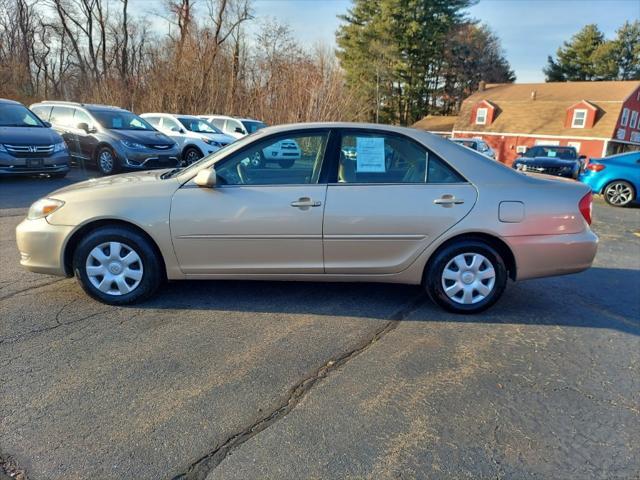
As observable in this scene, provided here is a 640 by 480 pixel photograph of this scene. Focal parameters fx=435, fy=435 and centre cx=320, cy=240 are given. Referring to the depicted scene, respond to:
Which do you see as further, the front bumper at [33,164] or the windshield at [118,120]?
the windshield at [118,120]

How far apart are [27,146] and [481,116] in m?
39.2

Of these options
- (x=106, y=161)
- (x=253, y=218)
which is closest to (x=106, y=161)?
(x=106, y=161)

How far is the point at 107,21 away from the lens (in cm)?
3669

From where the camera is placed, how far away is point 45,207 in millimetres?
3668

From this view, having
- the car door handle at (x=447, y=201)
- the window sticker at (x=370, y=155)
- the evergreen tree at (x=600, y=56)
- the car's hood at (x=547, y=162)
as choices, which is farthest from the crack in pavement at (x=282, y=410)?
the evergreen tree at (x=600, y=56)

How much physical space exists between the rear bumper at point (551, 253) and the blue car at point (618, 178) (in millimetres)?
9438

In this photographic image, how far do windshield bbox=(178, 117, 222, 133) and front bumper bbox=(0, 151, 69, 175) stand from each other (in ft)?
16.2

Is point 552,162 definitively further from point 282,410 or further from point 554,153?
point 282,410

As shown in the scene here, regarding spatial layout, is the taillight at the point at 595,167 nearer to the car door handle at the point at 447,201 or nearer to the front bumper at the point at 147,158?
the car door handle at the point at 447,201

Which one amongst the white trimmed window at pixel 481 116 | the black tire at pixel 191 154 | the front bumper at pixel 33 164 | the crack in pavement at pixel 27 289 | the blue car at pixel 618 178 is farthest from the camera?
the white trimmed window at pixel 481 116

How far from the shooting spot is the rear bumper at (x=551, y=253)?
3.66m

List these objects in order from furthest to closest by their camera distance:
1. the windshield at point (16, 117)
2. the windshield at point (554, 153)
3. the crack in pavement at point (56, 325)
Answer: the windshield at point (554, 153) → the windshield at point (16, 117) → the crack in pavement at point (56, 325)

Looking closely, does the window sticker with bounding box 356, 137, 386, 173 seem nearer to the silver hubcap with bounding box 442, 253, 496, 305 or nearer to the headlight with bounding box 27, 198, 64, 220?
the silver hubcap with bounding box 442, 253, 496, 305

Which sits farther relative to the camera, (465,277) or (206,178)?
(465,277)
